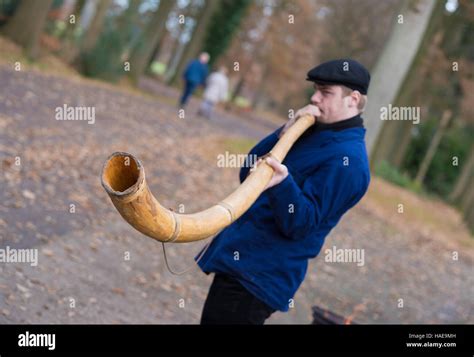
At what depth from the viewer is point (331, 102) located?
162 inches

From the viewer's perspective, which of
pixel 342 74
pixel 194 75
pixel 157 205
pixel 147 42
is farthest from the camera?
pixel 147 42

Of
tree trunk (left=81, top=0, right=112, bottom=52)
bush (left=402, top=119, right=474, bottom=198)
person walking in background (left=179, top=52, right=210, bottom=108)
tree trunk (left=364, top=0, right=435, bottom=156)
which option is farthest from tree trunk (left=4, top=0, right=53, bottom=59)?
bush (left=402, top=119, right=474, bottom=198)

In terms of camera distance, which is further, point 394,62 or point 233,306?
point 394,62

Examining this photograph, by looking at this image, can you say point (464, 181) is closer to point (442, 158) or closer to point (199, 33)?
point (442, 158)

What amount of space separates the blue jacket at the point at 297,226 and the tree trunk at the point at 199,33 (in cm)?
2980

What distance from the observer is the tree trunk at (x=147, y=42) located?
26.7m

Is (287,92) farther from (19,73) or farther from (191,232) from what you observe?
(191,232)

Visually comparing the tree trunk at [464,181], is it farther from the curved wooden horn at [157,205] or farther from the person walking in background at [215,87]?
the curved wooden horn at [157,205]

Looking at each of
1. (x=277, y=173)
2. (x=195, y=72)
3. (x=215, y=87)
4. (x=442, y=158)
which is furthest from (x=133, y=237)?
(x=442, y=158)

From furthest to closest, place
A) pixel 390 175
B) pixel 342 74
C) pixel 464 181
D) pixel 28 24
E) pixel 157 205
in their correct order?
pixel 464 181
pixel 390 175
pixel 28 24
pixel 342 74
pixel 157 205

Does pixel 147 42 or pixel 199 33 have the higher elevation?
pixel 199 33

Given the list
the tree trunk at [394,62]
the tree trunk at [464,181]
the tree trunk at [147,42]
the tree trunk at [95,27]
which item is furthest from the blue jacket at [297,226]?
the tree trunk at [464,181]

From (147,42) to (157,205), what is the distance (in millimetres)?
24387

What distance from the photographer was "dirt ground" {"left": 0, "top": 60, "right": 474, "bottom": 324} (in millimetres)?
6980
